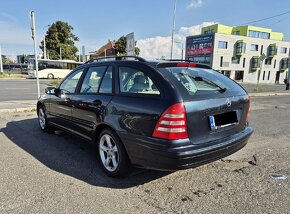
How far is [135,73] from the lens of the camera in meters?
3.30

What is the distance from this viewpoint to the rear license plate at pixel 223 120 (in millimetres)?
2979

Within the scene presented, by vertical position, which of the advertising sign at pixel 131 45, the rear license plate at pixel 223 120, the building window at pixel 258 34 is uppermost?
the building window at pixel 258 34

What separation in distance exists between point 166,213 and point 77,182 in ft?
4.41

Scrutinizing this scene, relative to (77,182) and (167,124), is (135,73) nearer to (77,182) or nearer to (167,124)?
(167,124)

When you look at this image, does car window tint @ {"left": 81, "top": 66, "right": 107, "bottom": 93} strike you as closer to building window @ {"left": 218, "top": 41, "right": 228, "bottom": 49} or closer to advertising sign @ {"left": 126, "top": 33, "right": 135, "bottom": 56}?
advertising sign @ {"left": 126, "top": 33, "right": 135, "bottom": 56}

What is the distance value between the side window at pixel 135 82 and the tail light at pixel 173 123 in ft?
1.05

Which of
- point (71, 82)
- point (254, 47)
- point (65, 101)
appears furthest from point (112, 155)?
point (254, 47)

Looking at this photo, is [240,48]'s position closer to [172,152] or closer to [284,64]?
[284,64]

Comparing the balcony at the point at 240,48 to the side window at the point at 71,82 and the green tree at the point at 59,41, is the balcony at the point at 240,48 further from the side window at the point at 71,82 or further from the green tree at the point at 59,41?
the side window at the point at 71,82

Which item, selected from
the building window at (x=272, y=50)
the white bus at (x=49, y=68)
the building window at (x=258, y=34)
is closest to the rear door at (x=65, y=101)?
the white bus at (x=49, y=68)

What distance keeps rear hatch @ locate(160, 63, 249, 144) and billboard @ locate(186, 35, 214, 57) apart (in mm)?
48281

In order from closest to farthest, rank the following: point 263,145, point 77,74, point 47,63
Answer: point 77,74 < point 263,145 < point 47,63

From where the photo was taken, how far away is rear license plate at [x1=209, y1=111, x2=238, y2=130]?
9.77 ft

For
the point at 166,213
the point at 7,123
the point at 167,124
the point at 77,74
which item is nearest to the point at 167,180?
the point at 166,213
